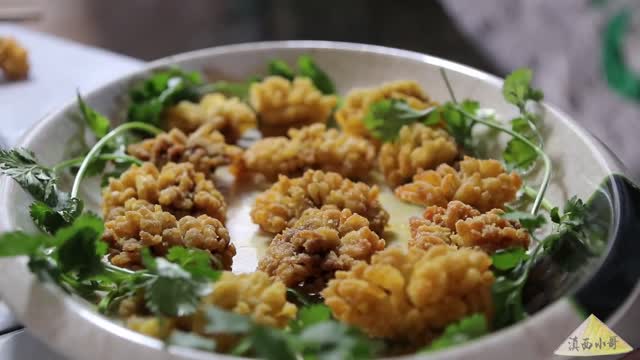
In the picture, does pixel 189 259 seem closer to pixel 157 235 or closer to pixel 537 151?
pixel 157 235

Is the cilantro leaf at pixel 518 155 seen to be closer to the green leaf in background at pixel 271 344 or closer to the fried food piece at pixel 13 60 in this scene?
the green leaf in background at pixel 271 344

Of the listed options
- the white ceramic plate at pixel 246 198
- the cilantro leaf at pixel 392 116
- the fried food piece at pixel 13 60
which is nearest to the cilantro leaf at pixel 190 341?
the white ceramic plate at pixel 246 198

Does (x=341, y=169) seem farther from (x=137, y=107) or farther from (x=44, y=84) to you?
(x=44, y=84)

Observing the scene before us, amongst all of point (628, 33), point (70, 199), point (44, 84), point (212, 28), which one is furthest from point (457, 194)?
point (212, 28)

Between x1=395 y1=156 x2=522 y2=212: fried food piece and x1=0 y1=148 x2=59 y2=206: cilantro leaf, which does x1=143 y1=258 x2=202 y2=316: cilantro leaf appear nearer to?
x1=0 y1=148 x2=59 y2=206: cilantro leaf

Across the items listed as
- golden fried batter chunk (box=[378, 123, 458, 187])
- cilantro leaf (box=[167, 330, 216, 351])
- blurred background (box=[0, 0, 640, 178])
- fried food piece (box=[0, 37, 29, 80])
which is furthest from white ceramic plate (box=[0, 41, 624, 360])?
blurred background (box=[0, 0, 640, 178])

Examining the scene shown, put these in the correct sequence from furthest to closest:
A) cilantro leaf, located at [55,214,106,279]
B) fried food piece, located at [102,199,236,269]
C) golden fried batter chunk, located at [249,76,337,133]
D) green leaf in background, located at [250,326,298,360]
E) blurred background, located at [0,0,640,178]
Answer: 1. blurred background, located at [0,0,640,178]
2. golden fried batter chunk, located at [249,76,337,133]
3. fried food piece, located at [102,199,236,269]
4. cilantro leaf, located at [55,214,106,279]
5. green leaf in background, located at [250,326,298,360]
